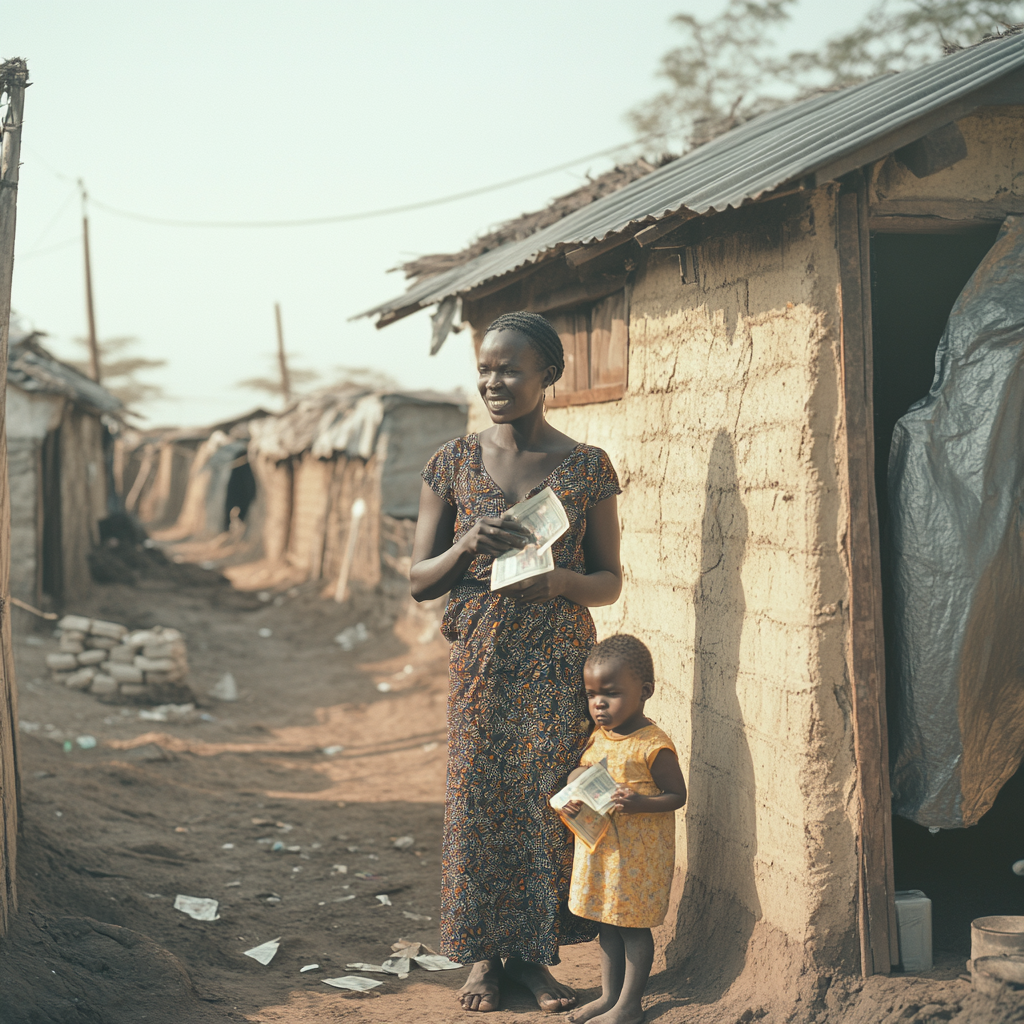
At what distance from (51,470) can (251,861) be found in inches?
318

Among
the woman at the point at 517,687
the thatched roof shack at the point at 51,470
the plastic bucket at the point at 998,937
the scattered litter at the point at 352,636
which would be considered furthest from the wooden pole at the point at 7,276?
the scattered litter at the point at 352,636

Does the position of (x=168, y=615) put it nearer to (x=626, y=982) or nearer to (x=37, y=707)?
(x=37, y=707)

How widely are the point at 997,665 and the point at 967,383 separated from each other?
81 cm

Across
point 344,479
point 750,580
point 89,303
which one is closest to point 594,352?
point 750,580

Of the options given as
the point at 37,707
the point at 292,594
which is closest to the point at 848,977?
the point at 37,707

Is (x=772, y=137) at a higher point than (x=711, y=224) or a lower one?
higher

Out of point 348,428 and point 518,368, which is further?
point 348,428

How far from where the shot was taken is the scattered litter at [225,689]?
8844 millimetres

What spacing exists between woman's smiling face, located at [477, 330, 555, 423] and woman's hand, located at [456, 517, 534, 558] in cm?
36

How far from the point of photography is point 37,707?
749 cm

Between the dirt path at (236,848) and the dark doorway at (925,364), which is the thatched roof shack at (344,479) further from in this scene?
the dark doorway at (925,364)

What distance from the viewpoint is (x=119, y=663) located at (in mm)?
8680

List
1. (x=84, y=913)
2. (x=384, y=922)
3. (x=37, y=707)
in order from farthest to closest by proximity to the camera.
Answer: (x=37, y=707), (x=384, y=922), (x=84, y=913)

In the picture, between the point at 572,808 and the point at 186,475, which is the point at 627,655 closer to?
the point at 572,808
